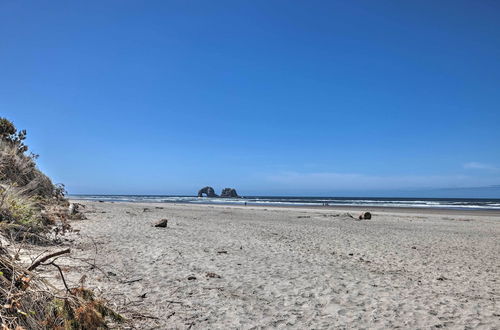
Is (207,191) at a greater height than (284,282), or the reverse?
(207,191)

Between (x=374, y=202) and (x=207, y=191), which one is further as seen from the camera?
(x=207, y=191)

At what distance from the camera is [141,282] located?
237 inches

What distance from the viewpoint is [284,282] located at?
641 cm

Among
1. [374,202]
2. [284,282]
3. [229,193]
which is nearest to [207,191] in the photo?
[229,193]

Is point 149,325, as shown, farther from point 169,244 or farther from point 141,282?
point 169,244

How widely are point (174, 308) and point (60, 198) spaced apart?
13846 millimetres

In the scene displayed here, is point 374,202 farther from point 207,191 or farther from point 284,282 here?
point 207,191

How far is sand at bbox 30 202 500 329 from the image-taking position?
4762mm

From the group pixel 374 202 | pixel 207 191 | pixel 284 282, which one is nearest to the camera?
pixel 284 282

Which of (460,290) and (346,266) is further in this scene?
(346,266)

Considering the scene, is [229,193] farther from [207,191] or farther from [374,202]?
[374,202]

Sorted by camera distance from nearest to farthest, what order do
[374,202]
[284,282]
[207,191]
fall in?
1. [284,282]
2. [374,202]
3. [207,191]

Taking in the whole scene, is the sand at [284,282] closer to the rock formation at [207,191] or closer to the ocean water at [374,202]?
the ocean water at [374,202]

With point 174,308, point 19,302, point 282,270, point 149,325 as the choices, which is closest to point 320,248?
point 282,270
